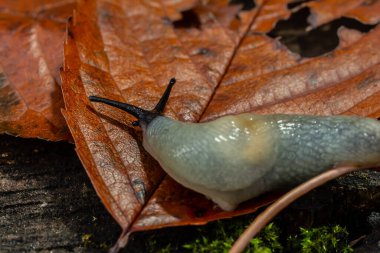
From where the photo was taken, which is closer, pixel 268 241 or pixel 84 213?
pixel 268 241

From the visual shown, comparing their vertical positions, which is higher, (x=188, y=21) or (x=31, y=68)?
(x=188, y=21)

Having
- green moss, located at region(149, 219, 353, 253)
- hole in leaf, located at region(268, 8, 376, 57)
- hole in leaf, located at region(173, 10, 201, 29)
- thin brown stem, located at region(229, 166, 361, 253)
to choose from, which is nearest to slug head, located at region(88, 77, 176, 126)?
green moss, located at region(149, 219, 353, 253)

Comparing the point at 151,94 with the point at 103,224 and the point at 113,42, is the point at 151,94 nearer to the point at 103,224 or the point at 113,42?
the point at 113,42

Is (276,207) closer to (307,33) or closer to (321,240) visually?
(321,240)

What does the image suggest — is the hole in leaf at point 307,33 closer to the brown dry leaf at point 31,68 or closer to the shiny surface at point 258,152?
the shiny surface at point 258,152

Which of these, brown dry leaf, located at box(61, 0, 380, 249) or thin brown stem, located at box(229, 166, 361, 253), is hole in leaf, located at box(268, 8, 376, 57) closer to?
brown dry leaf, located at box(61, 0, 380, 249)

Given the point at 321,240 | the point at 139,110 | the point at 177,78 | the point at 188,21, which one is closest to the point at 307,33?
the point at 188,21

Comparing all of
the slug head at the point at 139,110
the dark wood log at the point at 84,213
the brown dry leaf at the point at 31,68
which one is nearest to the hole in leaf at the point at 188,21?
the brown dry leaf at the point at 31,68
